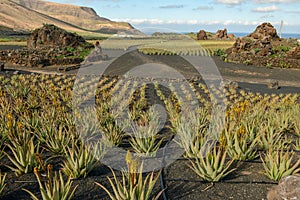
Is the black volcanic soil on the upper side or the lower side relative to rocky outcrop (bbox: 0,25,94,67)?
lower

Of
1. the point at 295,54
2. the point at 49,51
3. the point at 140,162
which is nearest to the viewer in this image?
the point at 140,162

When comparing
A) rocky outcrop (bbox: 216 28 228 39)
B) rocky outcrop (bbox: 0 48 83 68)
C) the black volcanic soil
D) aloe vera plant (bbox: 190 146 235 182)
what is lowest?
the black volcanic soil

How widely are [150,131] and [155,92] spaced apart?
6782 mm

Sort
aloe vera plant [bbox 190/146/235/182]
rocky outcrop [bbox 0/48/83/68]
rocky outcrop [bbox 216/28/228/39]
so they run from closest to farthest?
aloe vera plant [bbox 190/146/235/182] → rocky outcrop [bbox 0/48/83/68] → rocky outcrop [bbox 216/28/228/39]

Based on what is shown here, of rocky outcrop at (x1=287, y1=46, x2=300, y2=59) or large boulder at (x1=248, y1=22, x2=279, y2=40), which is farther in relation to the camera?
large boulder at (x1=248, y1=22, x2=279, y2=40)

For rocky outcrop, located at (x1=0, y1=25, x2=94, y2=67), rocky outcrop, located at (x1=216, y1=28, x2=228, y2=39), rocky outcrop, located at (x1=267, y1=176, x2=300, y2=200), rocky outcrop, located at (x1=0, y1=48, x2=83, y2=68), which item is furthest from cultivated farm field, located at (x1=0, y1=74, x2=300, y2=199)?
rocky outcrop, located at (x1=216, y1=28, x2=228, y2=39)

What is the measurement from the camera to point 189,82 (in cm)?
1557

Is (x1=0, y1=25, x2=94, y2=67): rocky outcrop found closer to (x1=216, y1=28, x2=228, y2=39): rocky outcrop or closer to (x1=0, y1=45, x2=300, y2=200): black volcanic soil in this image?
(x1=0, y1=45, x2=300, y2=200): black volcanic soil

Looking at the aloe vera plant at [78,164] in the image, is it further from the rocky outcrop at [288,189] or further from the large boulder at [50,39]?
the large boulder at [50,39]

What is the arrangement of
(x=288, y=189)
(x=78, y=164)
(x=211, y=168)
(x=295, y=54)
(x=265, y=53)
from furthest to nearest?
(x=265, y=53), (x=295, y=54), (x=78, y=164), (x=211, y=168), (x=288, y=189)

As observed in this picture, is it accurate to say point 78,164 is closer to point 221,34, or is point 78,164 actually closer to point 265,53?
point 265,53

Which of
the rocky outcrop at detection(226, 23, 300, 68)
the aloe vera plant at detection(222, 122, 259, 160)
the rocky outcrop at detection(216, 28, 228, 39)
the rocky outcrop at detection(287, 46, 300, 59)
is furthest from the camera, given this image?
the rocky outcrop at detection(216, 28, 228, 39)

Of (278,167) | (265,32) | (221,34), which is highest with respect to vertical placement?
(221,34)

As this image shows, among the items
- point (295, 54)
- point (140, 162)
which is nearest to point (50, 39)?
point (295, 54)
